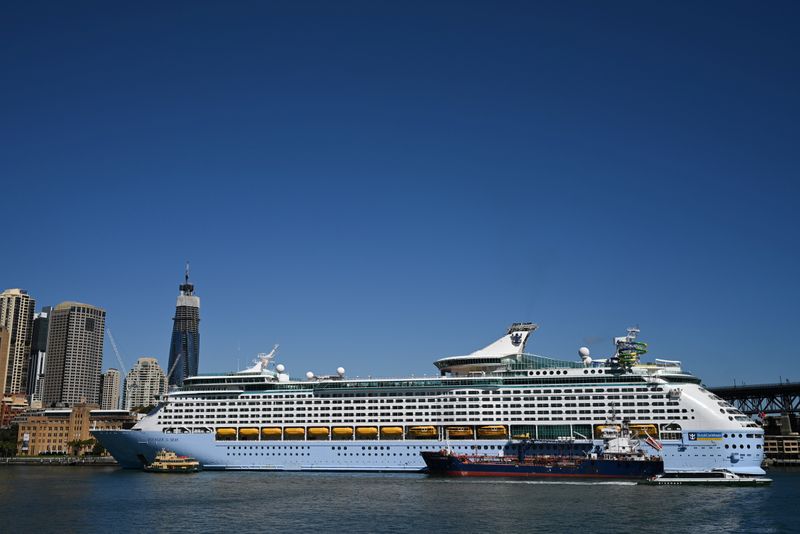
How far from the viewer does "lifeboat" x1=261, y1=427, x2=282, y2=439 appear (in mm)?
87062

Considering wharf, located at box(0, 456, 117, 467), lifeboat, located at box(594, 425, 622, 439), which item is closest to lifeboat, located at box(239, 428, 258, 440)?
lifeboat, located at box(594, 425, 622, 439)

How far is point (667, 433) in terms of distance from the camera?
75.9 m

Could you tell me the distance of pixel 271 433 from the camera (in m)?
87.2

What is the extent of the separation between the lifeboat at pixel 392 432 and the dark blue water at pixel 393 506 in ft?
35.3

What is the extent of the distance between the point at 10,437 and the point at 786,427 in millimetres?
181337

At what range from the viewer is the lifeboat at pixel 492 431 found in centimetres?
8125

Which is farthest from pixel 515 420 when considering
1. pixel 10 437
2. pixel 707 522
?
pixel 10 437

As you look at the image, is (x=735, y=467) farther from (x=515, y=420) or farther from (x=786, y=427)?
(x=786, y=427)

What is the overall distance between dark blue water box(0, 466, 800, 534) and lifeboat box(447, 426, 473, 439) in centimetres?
1114

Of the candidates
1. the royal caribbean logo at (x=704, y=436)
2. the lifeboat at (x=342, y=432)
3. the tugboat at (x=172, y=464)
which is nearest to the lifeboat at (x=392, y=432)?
the lifeboat at (x=342, y=432)

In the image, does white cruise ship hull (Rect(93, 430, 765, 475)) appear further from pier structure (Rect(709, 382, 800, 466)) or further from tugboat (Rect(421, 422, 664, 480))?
pier structure (Rect(709, 382, 800, 466))

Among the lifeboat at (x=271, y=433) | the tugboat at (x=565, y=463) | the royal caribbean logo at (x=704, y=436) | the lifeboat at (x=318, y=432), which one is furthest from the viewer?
the lifeboat at (x=271, y=433)

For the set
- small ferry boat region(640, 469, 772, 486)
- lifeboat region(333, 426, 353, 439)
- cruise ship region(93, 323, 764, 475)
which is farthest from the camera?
lifeboat region(333, 426, 353, 439)

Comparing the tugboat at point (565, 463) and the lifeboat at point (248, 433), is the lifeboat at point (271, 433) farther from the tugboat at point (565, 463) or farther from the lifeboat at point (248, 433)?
the tugboat at point (565, 463)
